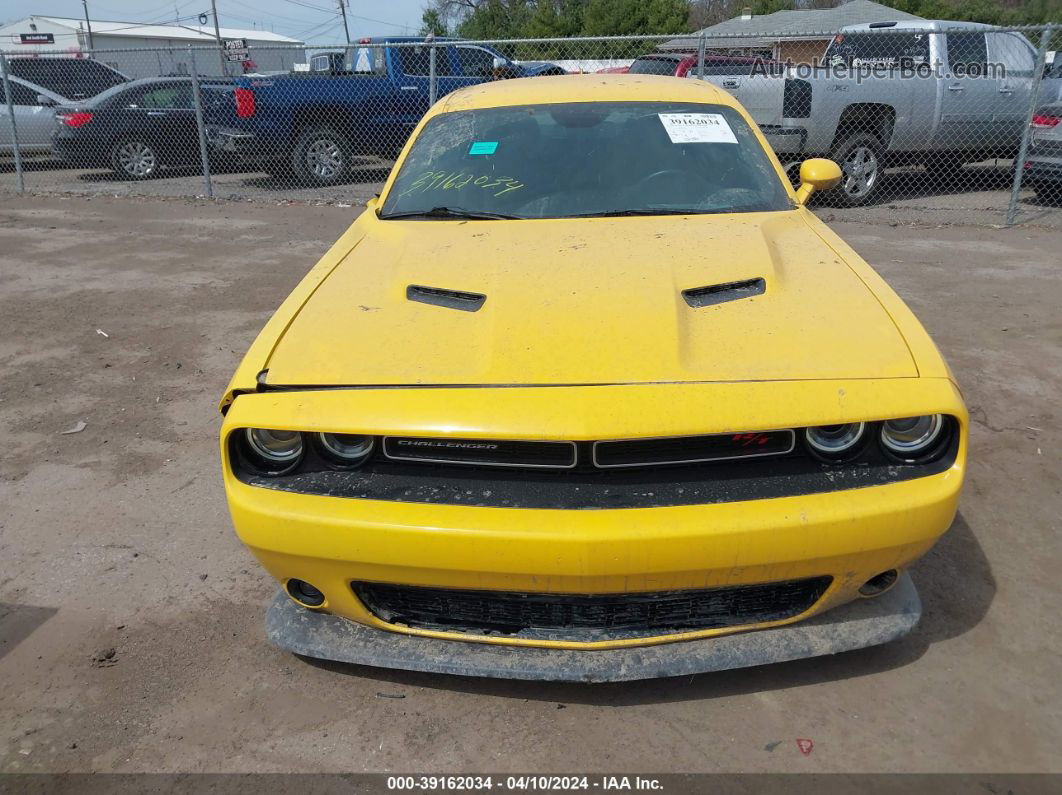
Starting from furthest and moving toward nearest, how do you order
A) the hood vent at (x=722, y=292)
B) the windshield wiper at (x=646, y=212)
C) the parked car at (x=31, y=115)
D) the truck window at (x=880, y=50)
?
1. the parked car at (x=31, y=115)
2. the truck window at (x=880, y=50)
3. the windshield wiper at (x=646, y=212)
4. the hood vent at (x=722, y=292)

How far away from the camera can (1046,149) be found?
377 inches

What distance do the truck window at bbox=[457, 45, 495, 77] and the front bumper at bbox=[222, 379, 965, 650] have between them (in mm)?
11787

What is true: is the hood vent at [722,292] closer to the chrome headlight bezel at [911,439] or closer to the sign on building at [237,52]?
the chrome headlight bezel at [911,439]

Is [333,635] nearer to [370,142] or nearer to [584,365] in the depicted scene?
[584,365]

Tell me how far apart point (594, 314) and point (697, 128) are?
164 cm

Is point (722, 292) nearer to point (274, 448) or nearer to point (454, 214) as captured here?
point (454, 214)

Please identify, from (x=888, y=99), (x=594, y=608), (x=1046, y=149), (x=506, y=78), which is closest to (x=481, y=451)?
(x=594, y=608)

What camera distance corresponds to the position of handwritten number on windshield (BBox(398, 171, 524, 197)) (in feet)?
11.6

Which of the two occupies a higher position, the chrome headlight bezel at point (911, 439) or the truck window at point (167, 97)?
the truck window at point (167, 97)

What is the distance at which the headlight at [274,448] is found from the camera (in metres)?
2.32

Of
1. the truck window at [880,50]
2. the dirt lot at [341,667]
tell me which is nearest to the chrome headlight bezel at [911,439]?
the dirt lot at [341,667]

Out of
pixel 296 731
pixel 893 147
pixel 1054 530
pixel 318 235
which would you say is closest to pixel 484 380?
pixel 296 731

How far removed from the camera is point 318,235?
9.52 metres

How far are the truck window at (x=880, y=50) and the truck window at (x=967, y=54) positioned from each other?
37 centimetres
